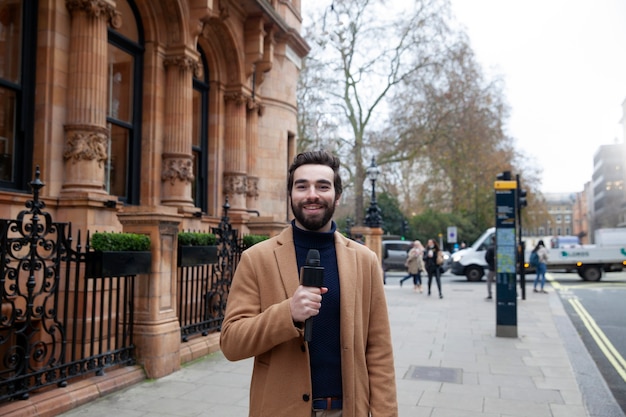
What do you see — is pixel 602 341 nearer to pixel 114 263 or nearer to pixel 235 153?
pixel 114 263

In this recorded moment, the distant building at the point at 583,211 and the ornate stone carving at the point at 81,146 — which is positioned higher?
the distant building at the point at 583,211

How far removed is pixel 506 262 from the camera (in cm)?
945

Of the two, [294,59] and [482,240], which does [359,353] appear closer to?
[294,59]

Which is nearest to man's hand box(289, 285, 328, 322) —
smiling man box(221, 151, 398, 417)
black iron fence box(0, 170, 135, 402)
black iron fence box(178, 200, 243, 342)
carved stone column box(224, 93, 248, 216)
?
smiling man box(221, 151, 398, 417)

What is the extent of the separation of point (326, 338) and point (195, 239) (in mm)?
5538

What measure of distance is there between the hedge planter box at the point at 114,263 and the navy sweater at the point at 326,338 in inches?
146

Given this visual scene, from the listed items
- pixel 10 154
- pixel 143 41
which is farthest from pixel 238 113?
pixel 10 154

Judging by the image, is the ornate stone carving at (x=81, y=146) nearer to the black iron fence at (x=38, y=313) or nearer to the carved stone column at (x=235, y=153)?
the black iron fence at (x=38, y=313)

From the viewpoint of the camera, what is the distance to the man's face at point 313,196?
224 centimetres

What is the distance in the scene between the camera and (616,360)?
8.02 m

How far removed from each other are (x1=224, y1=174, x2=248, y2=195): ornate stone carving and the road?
25.9ft

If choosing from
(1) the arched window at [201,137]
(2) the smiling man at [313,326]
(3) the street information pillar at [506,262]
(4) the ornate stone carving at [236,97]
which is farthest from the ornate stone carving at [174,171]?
(2) the smiling man at [313,326]

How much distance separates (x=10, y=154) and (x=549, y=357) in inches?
320

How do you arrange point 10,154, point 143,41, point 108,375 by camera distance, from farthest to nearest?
point 143,41 < point 10,154 < point 108,375
